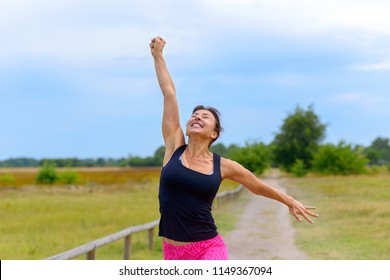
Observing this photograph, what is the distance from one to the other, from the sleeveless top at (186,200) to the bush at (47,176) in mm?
60142

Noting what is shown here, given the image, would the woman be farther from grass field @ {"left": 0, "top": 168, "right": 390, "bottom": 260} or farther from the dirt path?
grass field @ {"left": 0, "top": 168, "right": 390, "bottom": 260}

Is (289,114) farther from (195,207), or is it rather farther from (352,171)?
(195,207)

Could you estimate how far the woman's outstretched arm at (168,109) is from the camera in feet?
13.0

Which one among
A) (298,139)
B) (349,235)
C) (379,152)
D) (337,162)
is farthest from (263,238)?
(379,152)

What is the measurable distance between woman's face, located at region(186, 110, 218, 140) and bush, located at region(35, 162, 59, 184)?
6009cm

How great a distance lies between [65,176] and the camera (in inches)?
2479

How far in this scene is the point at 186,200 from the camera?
365 centimetres

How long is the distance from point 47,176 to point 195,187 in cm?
6107

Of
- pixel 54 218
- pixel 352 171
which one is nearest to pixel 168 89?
pixel 54 218

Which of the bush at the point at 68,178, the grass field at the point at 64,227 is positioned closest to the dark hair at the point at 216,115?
the grass field at the point at 64,227

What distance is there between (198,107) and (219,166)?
0.40 metres

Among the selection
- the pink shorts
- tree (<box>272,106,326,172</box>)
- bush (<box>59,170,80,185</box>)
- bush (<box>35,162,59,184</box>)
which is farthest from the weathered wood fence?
tree (<box>272,106,326,172</box>)

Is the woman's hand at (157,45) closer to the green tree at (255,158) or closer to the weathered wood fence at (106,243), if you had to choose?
the weathered wood fence at (106,243)

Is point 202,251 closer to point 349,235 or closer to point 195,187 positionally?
point 195,187
